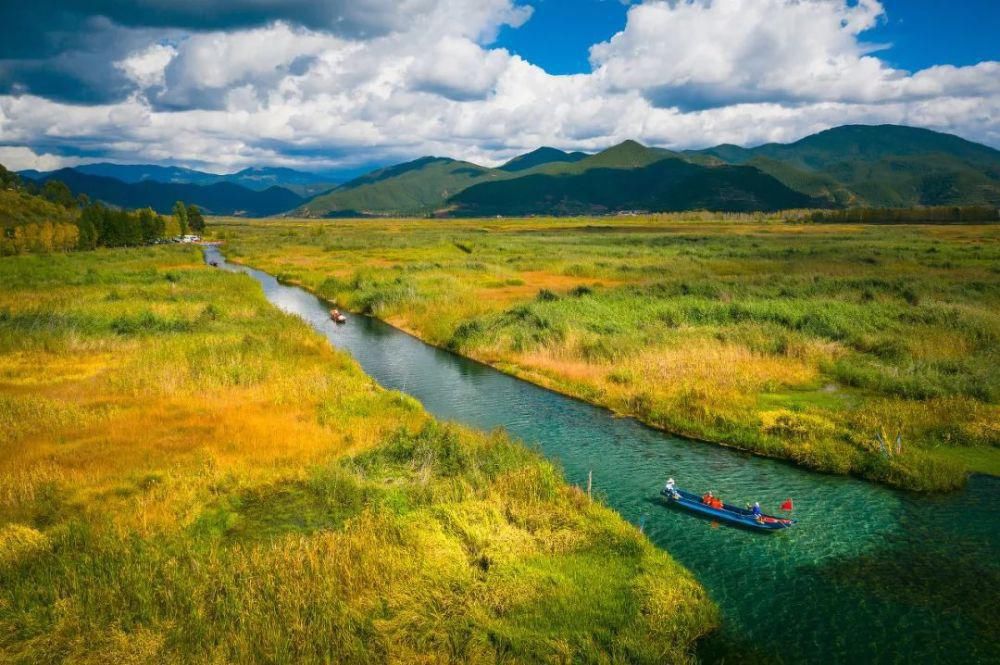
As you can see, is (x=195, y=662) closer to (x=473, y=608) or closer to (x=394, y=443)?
(x=473, y=608)

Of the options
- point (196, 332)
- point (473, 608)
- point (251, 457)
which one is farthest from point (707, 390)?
point (196, 332)

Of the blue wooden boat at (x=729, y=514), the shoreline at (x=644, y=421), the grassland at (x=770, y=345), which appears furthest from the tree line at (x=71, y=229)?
the blue wooden boat at (x=729, y=514)

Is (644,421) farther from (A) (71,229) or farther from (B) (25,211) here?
(B) (25,211)

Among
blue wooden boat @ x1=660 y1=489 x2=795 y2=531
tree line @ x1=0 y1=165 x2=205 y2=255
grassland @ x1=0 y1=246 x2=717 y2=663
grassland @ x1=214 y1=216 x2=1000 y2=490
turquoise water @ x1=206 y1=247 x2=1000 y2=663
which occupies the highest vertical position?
tree line @ x1=0 y1=165 x2=205 y2=255

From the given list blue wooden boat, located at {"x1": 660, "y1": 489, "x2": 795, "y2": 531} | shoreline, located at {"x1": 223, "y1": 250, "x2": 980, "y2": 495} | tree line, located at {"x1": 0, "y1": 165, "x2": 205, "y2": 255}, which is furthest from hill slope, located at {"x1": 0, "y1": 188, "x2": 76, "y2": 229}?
blue wooden boat, located at {"x1": 660, "y1": 489, "x2": 795, "y2": 531}

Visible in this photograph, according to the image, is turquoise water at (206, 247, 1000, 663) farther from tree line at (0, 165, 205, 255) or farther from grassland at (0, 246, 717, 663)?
tree line at (0, 165, 205, 255)

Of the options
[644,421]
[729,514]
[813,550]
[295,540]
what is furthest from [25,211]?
[813,550]
